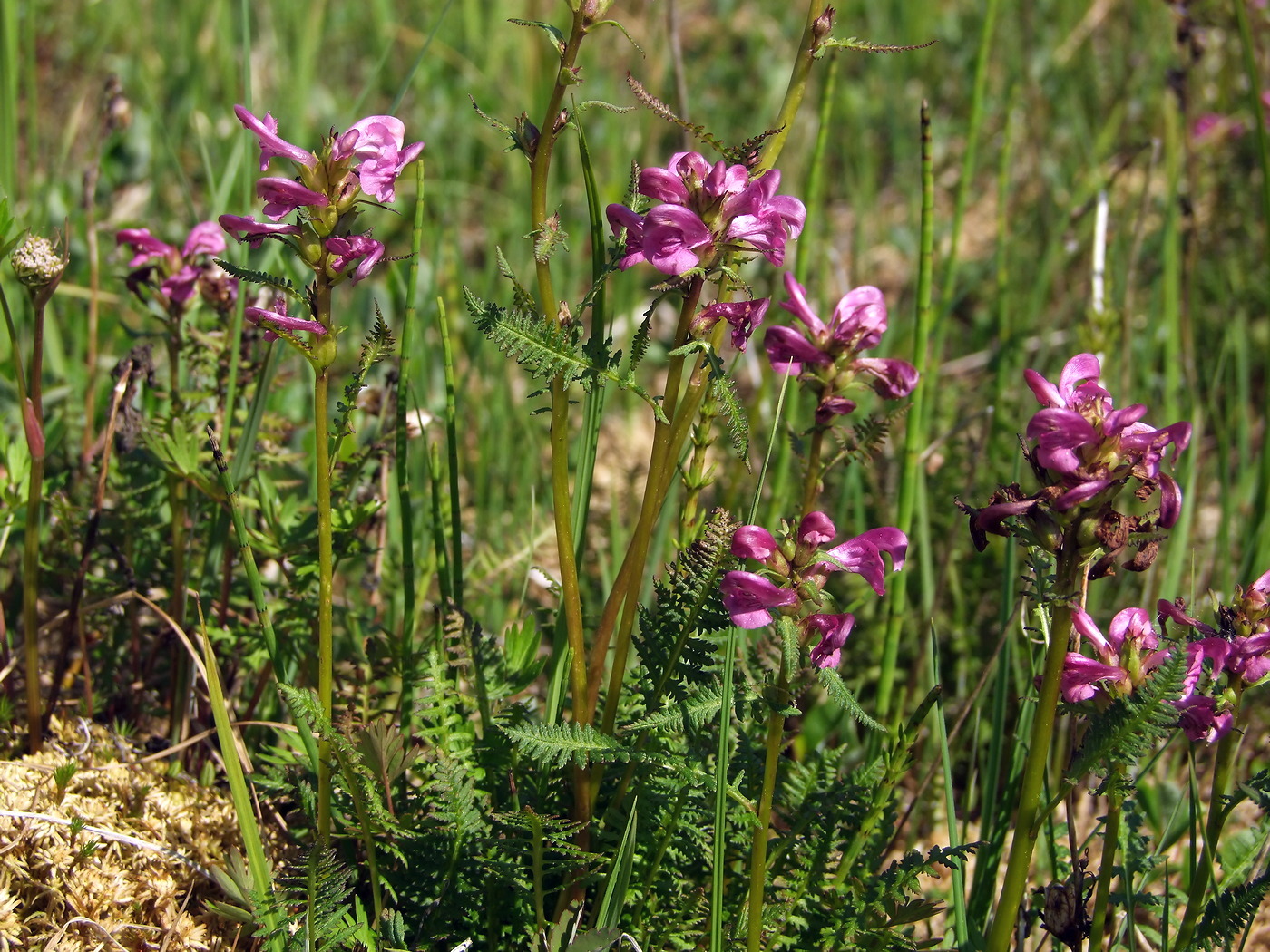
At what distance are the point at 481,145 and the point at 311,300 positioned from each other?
3232 millimetres

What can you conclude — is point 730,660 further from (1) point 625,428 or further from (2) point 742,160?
(1) point 625,428

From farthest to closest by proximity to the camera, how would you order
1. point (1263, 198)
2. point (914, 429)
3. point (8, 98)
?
1. point (8, 98)
2. point (1263, 198)
3. point (914, 429)

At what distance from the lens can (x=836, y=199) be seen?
181 inches

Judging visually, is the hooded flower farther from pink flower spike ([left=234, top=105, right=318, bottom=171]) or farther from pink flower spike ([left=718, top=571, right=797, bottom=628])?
pink flower spike ([left=234, top=105, right=318, bottom=171])

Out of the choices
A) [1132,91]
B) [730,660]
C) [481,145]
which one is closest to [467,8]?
[481,145]

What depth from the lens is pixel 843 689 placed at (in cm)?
113

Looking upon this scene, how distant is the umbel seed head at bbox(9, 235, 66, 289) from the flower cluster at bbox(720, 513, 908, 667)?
36.3 inches

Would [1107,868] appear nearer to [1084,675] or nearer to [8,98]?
[1084,675]

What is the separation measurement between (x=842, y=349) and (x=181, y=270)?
1.07m

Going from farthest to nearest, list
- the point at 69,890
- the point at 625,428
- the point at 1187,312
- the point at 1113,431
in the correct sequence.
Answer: the point at 625,428 → the point at 1187,312 → the point at 69,890 → the point at 1113,431

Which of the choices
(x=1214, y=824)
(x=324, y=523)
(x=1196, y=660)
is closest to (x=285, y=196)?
(x=324, y=523)

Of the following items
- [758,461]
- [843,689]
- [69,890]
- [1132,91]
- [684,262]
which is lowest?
[69,890]

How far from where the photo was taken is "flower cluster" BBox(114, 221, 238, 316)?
5.72 feet

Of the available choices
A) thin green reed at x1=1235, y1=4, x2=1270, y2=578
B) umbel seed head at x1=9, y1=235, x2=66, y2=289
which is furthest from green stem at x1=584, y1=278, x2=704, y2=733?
thin green reed at x1=1235, y1=4, x2=1270, y2=578
